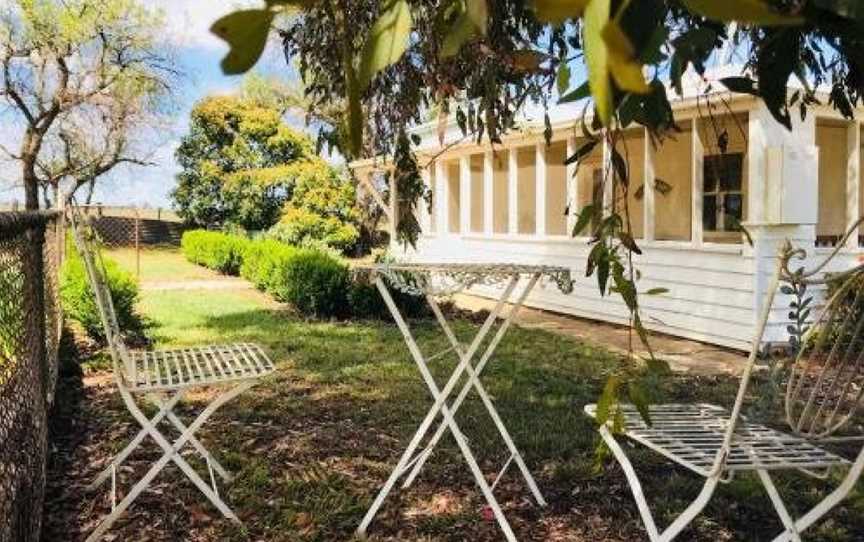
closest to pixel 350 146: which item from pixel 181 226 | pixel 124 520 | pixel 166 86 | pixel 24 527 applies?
pixel 24 527

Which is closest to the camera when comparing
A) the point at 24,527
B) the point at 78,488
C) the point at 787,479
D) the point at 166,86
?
the point at 24,527

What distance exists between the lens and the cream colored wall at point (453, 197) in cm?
1547

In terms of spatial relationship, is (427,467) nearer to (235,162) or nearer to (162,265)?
(162,265)

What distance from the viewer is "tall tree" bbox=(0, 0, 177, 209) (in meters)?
21.2

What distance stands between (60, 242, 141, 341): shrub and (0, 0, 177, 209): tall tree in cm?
1442

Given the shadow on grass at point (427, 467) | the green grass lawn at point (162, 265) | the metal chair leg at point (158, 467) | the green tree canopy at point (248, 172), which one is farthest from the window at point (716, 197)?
the green tree canopy at point (248, 172)

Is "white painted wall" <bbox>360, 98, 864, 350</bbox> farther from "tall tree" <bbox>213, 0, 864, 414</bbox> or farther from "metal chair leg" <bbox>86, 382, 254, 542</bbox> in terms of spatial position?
"tall tree" <bbox>213, 0, 864, 414</bbox>

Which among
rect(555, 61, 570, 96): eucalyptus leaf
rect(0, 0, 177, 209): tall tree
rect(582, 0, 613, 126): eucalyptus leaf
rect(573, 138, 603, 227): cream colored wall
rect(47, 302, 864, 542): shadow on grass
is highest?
rect(0, 0, 177, 209): tall tree

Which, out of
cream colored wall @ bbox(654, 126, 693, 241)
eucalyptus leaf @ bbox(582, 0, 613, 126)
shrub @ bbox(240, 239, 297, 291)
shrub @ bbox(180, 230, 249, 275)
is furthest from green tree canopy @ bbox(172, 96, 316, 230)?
eucalyptus leaf @ bbox(582, 0, 613, 126)

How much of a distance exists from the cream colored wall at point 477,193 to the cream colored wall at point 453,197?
2.64ft

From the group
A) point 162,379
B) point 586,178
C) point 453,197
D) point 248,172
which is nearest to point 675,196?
point 586,178

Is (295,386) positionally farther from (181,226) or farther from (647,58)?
(181,226)

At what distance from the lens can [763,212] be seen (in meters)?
7.99

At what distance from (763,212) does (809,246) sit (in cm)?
73
